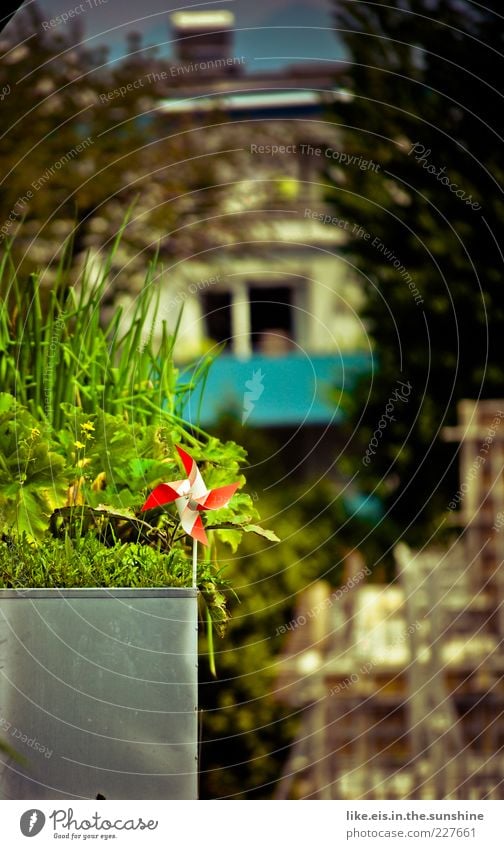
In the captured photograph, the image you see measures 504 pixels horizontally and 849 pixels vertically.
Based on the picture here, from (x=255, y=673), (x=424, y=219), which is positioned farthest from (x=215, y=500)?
(x=424, y=219)

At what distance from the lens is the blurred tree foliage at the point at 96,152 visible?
851 centimetres

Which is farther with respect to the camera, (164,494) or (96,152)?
(96,152)

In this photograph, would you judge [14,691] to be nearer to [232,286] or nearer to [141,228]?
[141,228]

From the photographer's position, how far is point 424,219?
832cm

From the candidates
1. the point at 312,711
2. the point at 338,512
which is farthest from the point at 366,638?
the point at 338,512

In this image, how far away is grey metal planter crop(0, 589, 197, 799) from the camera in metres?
1.44

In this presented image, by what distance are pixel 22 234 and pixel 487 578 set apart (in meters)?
4.80

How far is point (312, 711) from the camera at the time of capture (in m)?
6.02
